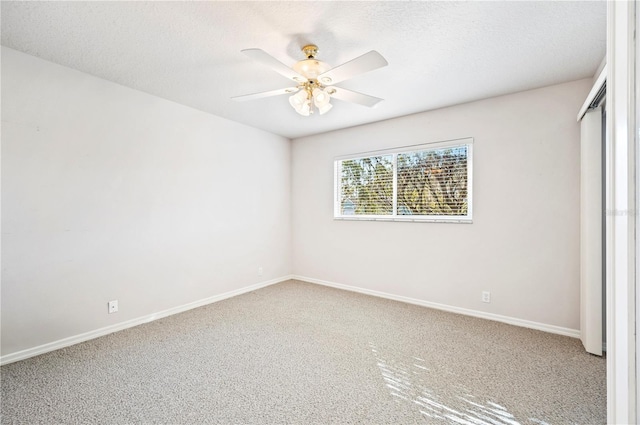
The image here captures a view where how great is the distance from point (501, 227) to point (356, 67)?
7.74ft

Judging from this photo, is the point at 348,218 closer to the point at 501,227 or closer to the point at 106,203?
the point at 501,227

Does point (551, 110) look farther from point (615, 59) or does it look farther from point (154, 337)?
point (154, 337)

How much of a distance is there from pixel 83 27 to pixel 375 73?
2.20 metres

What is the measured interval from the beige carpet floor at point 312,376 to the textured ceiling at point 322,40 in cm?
239

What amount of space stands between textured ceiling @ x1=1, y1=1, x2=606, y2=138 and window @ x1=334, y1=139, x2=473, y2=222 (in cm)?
80

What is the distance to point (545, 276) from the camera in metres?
2.89

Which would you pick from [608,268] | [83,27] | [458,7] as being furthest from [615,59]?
[83,27]

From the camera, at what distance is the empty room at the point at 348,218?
1867 mm

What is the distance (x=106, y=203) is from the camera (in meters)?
2.81

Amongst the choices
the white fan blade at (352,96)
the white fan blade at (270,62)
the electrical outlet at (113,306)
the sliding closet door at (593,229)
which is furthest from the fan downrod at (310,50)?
the electrical outlet at (113,306)

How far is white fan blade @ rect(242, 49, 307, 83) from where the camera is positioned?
68.2 inches

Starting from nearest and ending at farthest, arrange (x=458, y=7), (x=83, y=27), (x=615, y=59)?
1. (x=615, y=59)
2. (x=458, y=7)
3. (x=83, y=27)

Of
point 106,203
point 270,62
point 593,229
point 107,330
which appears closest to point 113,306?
point 107,330

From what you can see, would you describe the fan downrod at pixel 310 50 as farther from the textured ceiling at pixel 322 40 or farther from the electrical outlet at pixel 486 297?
the electrical outlet at pixel 486 297
